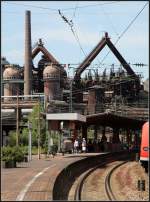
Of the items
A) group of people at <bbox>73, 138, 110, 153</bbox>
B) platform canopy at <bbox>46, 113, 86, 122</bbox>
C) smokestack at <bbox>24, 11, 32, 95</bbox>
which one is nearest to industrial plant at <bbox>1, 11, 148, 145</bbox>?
smokestack at <bbox>24, 11, 32, 95</bbox>

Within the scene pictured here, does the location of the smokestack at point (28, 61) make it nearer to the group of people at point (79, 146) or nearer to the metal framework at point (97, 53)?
the metal framework at point (97, 53)

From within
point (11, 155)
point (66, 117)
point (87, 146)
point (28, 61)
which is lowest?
point (87, 146)

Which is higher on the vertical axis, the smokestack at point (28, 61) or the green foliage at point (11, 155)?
the smokestack at point (28, 61)

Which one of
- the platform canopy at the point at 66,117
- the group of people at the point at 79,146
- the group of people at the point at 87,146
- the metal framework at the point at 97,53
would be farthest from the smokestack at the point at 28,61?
the platform canopy at the point at 66,117

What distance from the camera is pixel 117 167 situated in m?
38.1

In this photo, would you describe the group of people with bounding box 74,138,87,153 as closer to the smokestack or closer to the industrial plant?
the industrial plant

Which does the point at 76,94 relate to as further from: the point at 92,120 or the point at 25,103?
the point at 92,120

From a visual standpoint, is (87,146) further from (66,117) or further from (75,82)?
(75,82)

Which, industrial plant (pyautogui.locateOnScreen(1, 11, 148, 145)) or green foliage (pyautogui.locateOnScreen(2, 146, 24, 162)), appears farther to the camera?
industrial plant (pyautogui.locateOnScreen(1, 11, 148, 145))

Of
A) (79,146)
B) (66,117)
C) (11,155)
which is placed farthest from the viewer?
(79,146)

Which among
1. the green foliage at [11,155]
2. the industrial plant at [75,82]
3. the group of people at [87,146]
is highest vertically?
the industrial plant at [75,82]

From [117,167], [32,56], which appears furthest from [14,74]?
[117,167]

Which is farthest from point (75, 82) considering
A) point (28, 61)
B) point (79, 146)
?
point (79, 146)

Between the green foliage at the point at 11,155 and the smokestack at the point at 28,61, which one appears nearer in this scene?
the green foliage at the point at 11,155
